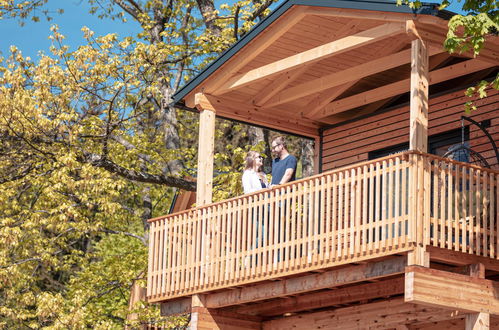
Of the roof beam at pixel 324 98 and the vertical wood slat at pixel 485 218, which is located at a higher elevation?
the roof beam at pixel 324 98

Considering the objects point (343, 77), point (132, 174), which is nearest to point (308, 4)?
point (343, 77)

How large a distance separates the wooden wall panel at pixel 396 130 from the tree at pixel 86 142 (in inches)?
182

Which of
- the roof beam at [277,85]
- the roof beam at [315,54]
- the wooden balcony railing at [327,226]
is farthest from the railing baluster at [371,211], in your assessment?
the roof beam at [277,85]

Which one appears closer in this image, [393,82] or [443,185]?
[443,185]

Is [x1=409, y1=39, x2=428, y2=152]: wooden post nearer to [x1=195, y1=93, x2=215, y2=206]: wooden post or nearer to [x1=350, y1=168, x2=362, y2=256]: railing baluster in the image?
[x1=350, y1=168, x2=362, y2=256]: railing baluster

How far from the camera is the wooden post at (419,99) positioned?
46.9ft

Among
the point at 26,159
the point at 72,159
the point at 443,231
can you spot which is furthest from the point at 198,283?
the point at 26,159

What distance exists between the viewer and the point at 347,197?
14.9m

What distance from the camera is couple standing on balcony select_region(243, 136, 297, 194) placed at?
17.1 meters

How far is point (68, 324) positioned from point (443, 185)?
14.3 m

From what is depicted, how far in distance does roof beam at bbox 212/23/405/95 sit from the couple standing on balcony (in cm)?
116

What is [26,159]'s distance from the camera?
2645cm

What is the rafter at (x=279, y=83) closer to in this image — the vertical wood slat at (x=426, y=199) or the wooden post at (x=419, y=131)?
the wooden post at (x=419, y=131)

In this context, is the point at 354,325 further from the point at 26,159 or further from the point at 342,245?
the point at 26,159
